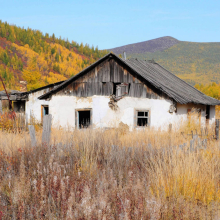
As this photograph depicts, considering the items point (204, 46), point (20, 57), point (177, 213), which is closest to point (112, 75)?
point (177, 213)

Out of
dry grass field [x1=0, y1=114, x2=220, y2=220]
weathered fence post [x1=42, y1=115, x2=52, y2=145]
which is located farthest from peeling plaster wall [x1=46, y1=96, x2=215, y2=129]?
dry grass field [x1=0, y1=114, x2=220, y2=220]

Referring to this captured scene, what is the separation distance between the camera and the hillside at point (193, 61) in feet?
345

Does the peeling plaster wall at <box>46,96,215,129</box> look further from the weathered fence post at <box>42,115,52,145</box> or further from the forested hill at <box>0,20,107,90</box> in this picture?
the forested hill at <box>0,20,107,90</box>

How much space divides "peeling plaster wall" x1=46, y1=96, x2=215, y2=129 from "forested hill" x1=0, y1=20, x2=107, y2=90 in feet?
270

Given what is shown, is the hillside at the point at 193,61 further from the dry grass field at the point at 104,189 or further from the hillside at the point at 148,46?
the dry grass field at the point at 104,189

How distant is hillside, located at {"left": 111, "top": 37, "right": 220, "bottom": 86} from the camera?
105 m

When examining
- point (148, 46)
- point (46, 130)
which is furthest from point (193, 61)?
point (46, 130)

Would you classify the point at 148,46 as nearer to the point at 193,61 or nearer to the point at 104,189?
the point at 193,61

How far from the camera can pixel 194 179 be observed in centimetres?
371

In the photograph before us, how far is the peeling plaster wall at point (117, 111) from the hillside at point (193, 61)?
84623 millimetres

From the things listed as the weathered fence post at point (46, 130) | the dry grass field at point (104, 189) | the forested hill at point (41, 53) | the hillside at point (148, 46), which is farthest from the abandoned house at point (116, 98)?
the hillside at point (148, 46)

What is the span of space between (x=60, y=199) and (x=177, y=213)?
1.38 m

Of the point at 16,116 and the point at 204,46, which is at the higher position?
the point at 204,46

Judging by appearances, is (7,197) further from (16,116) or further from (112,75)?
(112,75)
